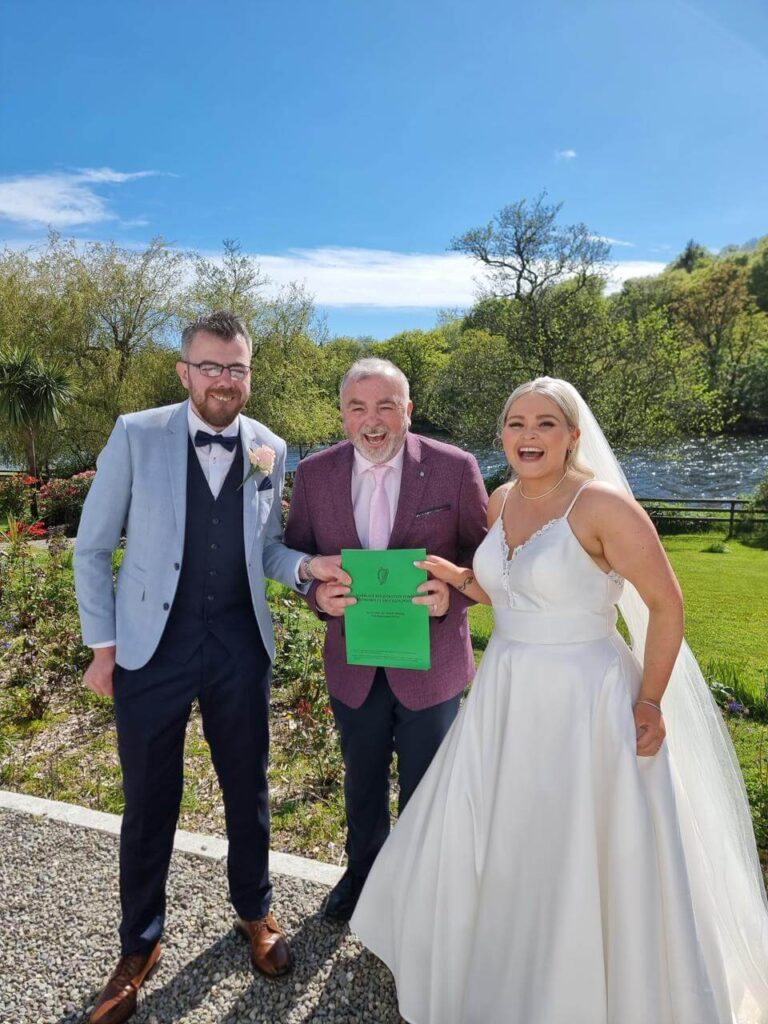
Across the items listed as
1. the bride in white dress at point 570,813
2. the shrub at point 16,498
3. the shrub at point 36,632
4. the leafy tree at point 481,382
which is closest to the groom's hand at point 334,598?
the bride in white dress at point 570,813

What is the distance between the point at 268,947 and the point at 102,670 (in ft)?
4.72

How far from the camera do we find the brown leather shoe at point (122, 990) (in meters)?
Result: 2.80

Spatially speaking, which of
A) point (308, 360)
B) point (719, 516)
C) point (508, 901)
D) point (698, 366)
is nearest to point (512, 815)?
point (508, 901)

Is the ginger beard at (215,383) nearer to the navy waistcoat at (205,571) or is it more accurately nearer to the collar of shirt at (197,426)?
the collar of shirt at (197,426)

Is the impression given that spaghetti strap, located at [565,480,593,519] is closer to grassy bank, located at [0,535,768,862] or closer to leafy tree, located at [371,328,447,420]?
grassy bank, located at [0,535,768,862]

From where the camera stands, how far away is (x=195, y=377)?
298 cm

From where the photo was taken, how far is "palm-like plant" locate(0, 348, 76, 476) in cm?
2175

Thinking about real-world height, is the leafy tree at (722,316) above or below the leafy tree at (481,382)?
above

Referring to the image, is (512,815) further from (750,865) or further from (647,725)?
(750,865)

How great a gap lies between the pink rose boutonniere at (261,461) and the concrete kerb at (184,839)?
217 centimetres

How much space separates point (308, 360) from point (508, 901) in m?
30.2

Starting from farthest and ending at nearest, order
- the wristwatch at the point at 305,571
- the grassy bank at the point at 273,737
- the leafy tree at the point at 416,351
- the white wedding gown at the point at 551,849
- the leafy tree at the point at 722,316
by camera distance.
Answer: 1. the leafy tree at the point at 416,351
2. the leafy tree at the point at 722,316
3. the grassy bank at the point at 273,737
4. the wristwatch at the point at 305,571
5. the white wedding gown at the point at 551,849

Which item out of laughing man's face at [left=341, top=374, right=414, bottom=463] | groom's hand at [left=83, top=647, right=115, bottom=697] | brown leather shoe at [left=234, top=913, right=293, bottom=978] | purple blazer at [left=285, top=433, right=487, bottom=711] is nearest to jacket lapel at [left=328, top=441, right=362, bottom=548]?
purple blazer at [left=285, top=433, right=487, bottom=711]

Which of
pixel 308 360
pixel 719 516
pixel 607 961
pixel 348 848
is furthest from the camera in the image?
pixel 308 360
